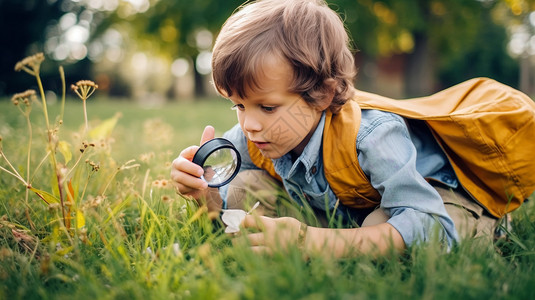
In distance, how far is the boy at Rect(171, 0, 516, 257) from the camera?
5.52 feet

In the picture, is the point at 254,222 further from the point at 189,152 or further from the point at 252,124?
the point at 189,152

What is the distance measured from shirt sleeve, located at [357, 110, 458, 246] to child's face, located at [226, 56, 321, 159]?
259 millimetres

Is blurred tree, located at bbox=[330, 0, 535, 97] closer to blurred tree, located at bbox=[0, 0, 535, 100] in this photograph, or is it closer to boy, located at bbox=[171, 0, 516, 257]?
blurred tree, located at bbox=[0, 0, 535, 100]

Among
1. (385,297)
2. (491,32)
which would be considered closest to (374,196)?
(385,297)

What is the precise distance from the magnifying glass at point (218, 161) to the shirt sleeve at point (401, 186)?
0.55 m

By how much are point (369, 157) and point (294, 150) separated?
1.51 ft

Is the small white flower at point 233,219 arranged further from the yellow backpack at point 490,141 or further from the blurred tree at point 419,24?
the blurred tree at point 419,24

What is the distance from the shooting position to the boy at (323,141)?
168cm

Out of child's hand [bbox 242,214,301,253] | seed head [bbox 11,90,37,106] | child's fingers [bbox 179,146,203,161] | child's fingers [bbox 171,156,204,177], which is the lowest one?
child's hand [bbox 242,214,301,253]

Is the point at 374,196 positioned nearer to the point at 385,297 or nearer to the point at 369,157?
the point at 369,157

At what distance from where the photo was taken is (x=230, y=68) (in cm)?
181

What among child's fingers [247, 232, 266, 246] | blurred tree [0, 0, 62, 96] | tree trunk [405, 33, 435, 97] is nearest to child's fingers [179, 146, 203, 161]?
child's fingers [247, 232, 266, 246]

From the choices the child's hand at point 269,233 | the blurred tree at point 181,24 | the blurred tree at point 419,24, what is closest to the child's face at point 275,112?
the child's hand at point 269,233

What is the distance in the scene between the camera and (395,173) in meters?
1.72
